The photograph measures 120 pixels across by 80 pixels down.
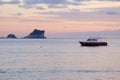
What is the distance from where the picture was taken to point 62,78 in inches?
1895

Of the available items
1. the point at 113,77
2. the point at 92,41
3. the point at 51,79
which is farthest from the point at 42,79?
the point at 92,41

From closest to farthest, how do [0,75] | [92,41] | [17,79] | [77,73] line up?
1. [17,79]
2. [0,75]
3. [77,73]
4. [92,41]

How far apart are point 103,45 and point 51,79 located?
146 m

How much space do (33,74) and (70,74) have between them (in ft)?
17.6

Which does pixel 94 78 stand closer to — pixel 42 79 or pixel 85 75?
pixel 85 75

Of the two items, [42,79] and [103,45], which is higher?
[42,79]

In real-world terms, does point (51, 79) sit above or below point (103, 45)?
above

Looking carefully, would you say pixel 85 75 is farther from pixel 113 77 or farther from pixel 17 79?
pixel 17 79

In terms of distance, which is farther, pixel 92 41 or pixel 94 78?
pixel 92 41

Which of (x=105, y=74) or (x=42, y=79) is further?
(x=105, y=74)

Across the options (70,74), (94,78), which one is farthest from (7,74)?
(94,78)

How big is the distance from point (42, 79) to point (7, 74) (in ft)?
24.2

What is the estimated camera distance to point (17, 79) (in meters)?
46.7

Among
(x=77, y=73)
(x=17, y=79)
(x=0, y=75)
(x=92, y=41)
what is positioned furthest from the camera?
(x=92, y=41)
